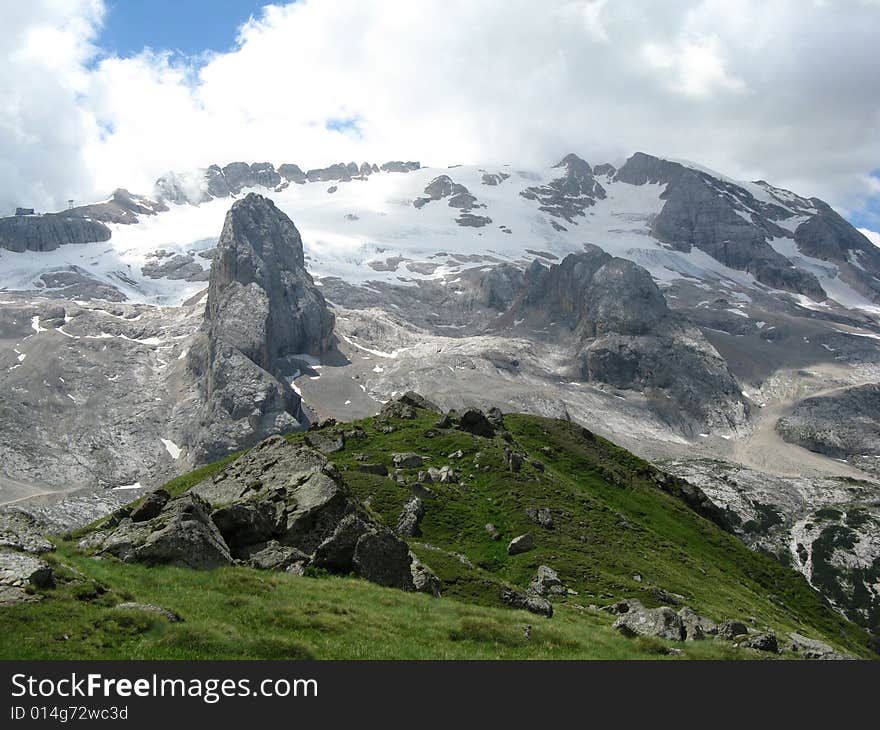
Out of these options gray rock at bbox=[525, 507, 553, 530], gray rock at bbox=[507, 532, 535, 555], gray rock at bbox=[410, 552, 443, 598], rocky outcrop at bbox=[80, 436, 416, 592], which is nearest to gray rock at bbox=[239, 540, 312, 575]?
rocky outcrop at bbox=[80, 436, 416, 592]

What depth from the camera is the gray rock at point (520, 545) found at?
52312 mm

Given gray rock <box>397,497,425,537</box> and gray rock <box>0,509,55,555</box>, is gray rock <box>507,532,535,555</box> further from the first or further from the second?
gray rock <box>0,509,55,555</box>

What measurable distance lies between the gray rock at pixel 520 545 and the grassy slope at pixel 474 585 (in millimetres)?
838

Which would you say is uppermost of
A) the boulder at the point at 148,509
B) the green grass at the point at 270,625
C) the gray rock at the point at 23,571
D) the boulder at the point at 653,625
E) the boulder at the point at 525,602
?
the boulder at the point at 148,509

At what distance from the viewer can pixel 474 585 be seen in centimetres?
3625

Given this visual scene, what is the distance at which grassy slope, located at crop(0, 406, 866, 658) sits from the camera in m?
20.0

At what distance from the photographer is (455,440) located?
2958 inches

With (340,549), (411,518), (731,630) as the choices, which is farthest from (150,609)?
(411,518)

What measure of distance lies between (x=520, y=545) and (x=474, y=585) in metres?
16.8

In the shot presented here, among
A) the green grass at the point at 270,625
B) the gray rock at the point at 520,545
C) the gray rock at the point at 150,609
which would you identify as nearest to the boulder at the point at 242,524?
the green grass at the point at 270,625

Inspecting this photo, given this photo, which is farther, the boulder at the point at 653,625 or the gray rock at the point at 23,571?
the boulder at the point at 653,625

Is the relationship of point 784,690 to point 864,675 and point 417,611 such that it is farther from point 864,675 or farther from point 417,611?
point 417,611

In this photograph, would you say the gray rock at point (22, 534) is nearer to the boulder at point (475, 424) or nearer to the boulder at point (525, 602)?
the boulder at point (525, 602)

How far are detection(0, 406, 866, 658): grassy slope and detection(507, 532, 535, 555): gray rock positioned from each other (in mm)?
838
